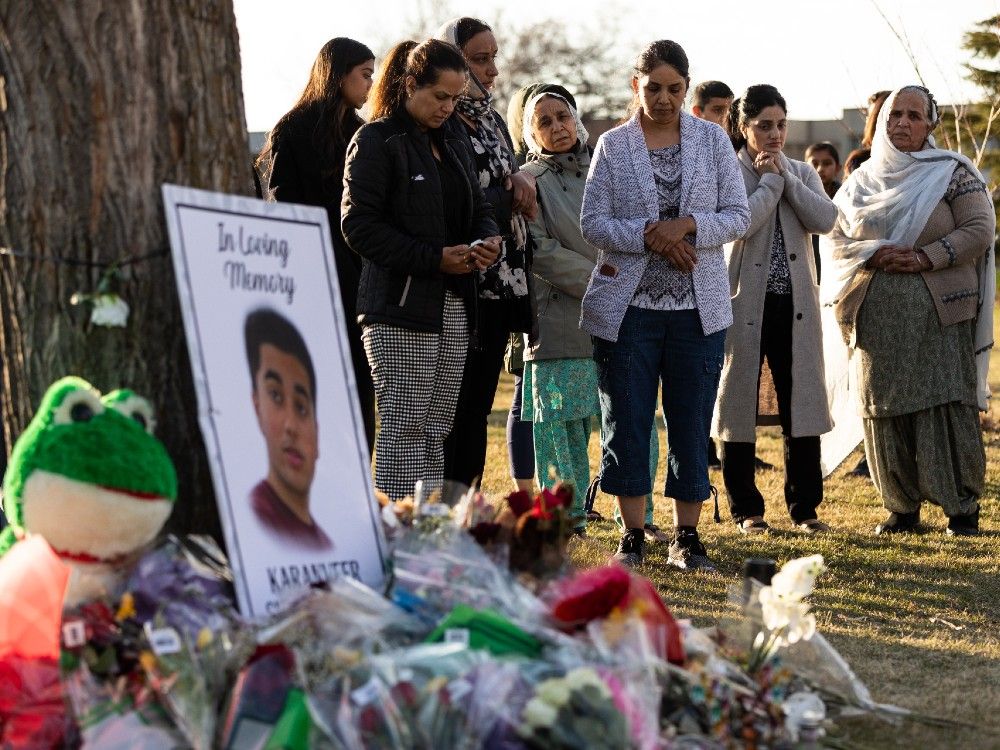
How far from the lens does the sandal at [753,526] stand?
6.33 metres

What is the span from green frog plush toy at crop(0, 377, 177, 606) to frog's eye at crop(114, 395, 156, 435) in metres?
0.07

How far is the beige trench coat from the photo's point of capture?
20.3ft

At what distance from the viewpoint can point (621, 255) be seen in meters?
5.33

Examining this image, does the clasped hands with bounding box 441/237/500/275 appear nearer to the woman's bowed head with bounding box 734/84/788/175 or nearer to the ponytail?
the ponytail

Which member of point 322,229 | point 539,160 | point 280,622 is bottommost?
point 280,622

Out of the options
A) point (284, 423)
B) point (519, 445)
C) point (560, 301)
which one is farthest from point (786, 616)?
point (519, 445)

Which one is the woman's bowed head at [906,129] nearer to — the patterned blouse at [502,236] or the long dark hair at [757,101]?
the long dark hair at [757,101]

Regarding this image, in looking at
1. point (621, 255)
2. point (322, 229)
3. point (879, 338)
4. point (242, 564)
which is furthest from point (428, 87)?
point (879, 338)

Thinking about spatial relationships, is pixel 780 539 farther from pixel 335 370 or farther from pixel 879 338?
pixel 335 370

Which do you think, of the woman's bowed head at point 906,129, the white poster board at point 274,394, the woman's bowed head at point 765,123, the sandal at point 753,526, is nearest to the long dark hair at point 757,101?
the woman's bowed head at point 765,123

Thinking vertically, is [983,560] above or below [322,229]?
below

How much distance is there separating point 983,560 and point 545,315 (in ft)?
6.92

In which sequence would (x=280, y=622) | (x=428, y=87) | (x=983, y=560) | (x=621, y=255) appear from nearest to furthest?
(x=280, y=622) < (x=428, y=87) < (x=621, y=255) < (x=983, y=560)

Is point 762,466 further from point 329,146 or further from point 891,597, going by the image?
point 329,146
